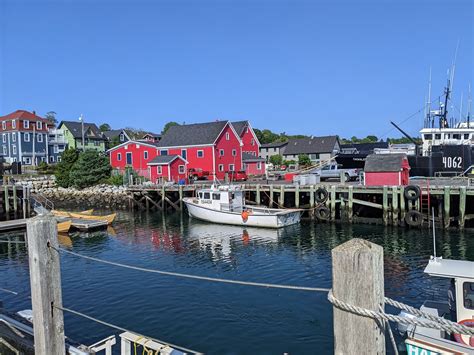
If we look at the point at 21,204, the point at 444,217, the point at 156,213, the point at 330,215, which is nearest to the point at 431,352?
the point at 444,217

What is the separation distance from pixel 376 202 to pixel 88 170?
3673 cm

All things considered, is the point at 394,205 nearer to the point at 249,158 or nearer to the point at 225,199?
the point at 225,199

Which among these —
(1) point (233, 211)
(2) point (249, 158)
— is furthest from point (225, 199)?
(2) point (249, 158)

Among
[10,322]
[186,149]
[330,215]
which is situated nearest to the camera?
[10,322]

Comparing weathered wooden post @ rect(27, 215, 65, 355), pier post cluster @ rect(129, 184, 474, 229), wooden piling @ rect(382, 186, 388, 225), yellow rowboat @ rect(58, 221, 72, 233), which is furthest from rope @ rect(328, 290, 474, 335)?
yellow rowboat @ rect(58, 221, 72, 233)

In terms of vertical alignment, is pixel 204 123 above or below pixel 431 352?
above

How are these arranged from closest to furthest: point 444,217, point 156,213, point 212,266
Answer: point 212,266
point 444,217
point 156,213

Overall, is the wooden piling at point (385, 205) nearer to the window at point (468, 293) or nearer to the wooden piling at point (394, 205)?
the wooden piling at point (394, 205)

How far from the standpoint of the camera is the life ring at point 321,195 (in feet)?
99.1

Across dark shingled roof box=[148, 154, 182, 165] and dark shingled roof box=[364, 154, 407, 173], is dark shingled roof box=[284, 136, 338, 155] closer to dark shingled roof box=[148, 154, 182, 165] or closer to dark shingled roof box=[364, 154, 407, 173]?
dark shingled roof box=[148, 154, 182, 165]

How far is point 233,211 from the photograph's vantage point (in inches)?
1207

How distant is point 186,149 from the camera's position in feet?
177

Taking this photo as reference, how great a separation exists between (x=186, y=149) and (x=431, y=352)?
4805 cm

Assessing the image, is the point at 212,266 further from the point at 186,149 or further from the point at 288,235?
the point at 186,149
